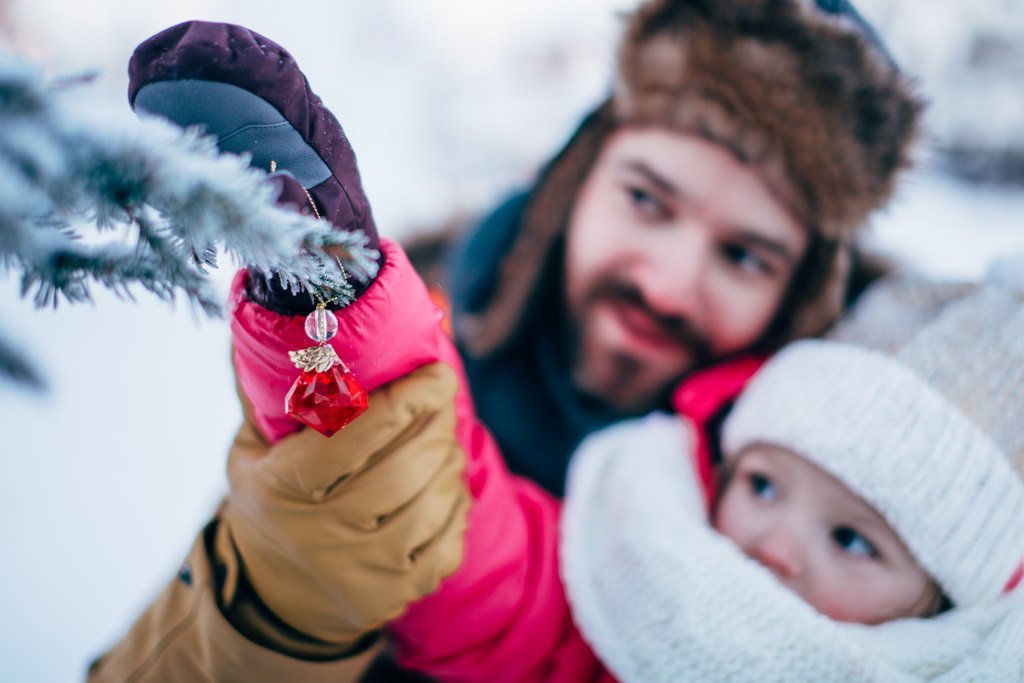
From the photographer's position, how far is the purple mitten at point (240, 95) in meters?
0.35

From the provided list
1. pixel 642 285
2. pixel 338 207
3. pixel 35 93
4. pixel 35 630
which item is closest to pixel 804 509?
pixel 642 285

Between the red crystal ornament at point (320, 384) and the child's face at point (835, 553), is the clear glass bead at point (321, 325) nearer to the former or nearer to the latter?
the red crystal ornament at point (320, 384)

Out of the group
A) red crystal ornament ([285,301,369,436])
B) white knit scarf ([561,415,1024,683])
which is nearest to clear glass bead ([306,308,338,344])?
red crystal ornament ([285,301,369,436])

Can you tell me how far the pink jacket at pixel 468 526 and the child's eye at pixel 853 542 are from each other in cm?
32

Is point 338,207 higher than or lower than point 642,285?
higher

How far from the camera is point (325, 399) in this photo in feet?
1.29

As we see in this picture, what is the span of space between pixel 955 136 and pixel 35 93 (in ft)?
8.49

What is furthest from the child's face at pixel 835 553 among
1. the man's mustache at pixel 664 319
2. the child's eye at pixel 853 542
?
the man's mustache at pixel 664 319

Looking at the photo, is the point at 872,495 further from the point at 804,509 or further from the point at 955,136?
the point at 955,136

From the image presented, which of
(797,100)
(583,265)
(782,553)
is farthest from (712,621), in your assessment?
(797,100)

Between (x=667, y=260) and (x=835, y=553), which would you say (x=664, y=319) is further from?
(x=835, y=553)

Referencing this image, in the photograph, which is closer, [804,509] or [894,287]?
[804,509]

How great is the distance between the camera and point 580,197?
1.03 meters

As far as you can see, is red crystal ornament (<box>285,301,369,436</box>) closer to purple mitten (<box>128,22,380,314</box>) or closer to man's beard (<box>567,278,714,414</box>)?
purple mitten (<box>128,22,380,314</box>)
